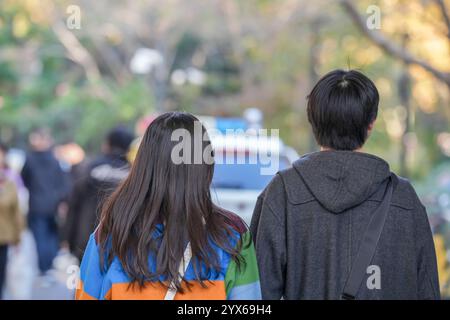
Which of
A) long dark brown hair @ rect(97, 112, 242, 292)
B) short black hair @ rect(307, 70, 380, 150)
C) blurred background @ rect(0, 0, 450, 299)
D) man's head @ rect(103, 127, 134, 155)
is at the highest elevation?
blurred background @ rect(0, 0, 450, 299)

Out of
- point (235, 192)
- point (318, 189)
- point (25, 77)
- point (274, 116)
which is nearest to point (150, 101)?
point (274, 116)

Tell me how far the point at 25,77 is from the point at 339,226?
26.5 m

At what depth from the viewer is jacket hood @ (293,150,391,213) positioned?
318 cm

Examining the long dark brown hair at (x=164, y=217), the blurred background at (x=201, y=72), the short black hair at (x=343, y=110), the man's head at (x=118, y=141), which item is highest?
the blurred background at (x=201, y=72)

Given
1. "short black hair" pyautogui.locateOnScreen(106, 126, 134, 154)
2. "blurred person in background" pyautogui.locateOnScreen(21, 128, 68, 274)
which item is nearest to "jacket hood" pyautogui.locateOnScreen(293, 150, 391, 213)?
"short black hair" pyautogui.locateOnScreen(106, 126, 134, 154)

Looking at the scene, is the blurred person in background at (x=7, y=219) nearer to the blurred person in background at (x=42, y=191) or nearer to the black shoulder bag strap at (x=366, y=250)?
the blurred person in background at (x=42, y=191)

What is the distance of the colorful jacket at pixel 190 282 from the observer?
2.70 metres

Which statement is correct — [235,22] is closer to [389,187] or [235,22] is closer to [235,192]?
[235,192]

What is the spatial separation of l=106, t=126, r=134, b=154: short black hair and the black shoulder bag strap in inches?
148

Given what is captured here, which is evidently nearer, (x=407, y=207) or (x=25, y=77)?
(x=407, y=207)

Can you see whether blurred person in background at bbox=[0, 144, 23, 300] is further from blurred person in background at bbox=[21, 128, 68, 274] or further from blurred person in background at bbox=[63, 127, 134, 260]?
blurred person in background at bbox=[21, 128, 68, 274]

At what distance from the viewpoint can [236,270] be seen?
2.77m

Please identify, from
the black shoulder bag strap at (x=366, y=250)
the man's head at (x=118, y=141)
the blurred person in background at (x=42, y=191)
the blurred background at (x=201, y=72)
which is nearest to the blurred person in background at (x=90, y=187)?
the man's head at (x=118, y=141)

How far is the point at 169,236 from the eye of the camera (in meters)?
2.72
